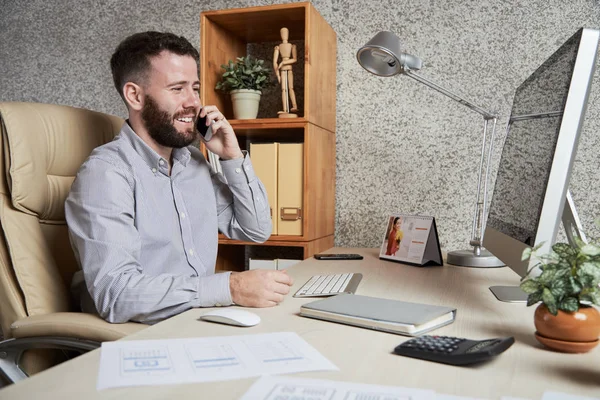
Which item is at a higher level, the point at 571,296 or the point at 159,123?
the point at 159,123

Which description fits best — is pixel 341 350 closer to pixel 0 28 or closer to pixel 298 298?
pixel 298 298

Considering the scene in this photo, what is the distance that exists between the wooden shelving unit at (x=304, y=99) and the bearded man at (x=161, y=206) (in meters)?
0.19

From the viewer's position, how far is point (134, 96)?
1.38m

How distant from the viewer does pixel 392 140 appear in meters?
1.88

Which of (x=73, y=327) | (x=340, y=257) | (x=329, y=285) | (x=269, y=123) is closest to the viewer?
(x=73, y=327)

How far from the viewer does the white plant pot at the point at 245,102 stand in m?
1.76

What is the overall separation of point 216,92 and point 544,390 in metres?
1.50

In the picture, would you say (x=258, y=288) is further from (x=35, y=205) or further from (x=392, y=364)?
(x=35, y=205)

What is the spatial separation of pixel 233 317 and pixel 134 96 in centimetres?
78

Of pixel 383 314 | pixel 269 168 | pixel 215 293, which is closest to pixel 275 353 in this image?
pixel 383 314

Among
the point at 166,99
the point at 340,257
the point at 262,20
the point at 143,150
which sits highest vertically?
the point at 262,20

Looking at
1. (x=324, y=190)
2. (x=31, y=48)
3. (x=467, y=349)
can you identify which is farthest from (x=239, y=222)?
(x=31, y=48)

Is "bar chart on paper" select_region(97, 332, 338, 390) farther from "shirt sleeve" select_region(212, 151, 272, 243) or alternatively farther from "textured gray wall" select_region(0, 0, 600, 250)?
"textured gray wall" select_region(0, 0, 600, 250)

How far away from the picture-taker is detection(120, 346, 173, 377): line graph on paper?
25.1 inches
